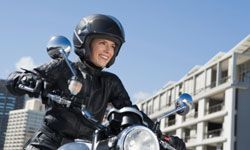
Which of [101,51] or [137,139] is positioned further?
[101,51]

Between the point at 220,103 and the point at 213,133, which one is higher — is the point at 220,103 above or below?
above

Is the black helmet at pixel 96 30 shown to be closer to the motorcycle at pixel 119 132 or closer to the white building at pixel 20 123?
the motorcycle at pixel 119 132

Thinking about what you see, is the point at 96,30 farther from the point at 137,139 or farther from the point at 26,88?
the point at 137,139

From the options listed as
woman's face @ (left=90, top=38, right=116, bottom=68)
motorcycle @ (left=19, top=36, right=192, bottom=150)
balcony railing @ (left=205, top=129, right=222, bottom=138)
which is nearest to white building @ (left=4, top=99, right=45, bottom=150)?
balcony railing @ (left=205, top=129, right=222, bottom=138)

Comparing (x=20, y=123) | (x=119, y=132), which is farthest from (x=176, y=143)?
(x=20, y=123)

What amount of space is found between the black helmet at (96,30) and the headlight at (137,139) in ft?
4.09

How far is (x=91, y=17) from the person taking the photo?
3.82 m

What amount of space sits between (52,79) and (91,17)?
0.56 m

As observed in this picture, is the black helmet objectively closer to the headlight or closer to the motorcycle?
the motorcycle

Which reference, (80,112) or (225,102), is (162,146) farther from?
(225,102)

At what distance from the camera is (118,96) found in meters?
4.22

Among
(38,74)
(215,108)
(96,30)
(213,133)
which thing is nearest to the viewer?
(38,74)

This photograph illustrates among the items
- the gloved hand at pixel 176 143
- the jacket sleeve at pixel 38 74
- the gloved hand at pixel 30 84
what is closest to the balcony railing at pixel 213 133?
the jacket sleeve at pixel 38 74

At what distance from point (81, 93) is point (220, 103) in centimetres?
6478
